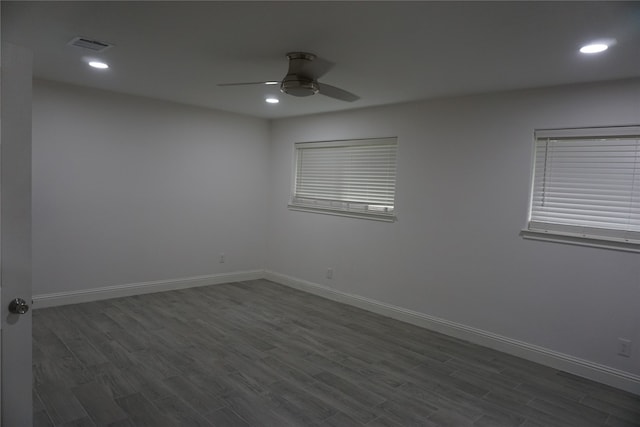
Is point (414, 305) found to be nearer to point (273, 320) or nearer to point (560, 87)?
point (273, 320)

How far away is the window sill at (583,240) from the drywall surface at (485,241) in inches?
1.9

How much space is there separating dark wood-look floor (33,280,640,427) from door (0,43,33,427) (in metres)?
0.83

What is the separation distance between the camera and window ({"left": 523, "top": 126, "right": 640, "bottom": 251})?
10.3 ft

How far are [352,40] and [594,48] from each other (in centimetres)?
151

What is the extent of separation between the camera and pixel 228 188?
18.7 feet

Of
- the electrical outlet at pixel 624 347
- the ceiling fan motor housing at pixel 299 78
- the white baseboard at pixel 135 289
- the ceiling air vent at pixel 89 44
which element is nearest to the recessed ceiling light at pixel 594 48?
the ceiling fan motor housing at pixel 299 78

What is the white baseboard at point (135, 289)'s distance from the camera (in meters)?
4.34

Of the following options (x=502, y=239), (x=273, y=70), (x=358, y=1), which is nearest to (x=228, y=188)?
(x=273, y=70)

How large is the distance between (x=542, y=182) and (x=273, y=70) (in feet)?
8.33

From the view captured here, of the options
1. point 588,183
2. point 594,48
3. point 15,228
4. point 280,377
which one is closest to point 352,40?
point 594,48

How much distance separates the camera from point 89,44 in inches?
116

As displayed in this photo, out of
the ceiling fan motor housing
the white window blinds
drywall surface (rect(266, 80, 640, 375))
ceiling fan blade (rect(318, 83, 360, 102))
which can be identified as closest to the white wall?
drywall surface (rect(266, 80, 640, 375))

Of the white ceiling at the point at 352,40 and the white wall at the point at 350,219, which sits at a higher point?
the white ceiling at the point at 352,40

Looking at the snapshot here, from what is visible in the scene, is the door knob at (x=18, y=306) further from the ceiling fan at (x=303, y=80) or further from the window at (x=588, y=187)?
the window at (x=588, y=187)
